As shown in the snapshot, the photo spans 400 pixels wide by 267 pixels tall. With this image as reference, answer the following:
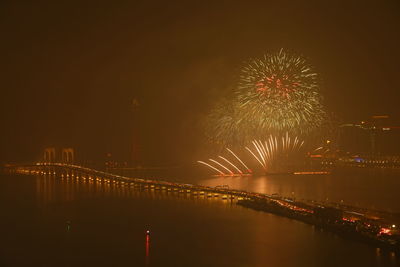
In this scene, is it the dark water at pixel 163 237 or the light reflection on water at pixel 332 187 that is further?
the light reflection on water at pixel 332 187

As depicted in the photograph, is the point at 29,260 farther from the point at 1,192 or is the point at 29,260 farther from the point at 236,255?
the point at 1,192

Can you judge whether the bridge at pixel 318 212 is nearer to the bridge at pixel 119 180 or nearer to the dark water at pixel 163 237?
the bridge at pixel 119 180

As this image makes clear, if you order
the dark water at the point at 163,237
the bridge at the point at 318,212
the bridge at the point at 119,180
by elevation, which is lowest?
the dark water at the point at 163,237

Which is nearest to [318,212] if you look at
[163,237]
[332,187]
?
[163,237]

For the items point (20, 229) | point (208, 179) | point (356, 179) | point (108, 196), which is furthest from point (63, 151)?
point (20, 229)

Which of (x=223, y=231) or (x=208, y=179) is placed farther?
(x=208, y=179)

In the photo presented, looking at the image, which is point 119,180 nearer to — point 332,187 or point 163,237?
point 332,187

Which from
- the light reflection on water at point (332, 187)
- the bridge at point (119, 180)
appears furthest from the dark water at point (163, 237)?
the light reflection on water at point (332, 187)

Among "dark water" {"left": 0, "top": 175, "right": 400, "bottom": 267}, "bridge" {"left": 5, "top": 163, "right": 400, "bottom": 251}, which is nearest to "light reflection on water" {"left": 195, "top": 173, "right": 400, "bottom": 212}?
"bridge" {"left": 5, "top": 163, "right": 400, "bottom": 251}

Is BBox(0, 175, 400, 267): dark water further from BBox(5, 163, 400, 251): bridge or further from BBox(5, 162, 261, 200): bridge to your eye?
BBox(5, 162, 261, 200): bridge
